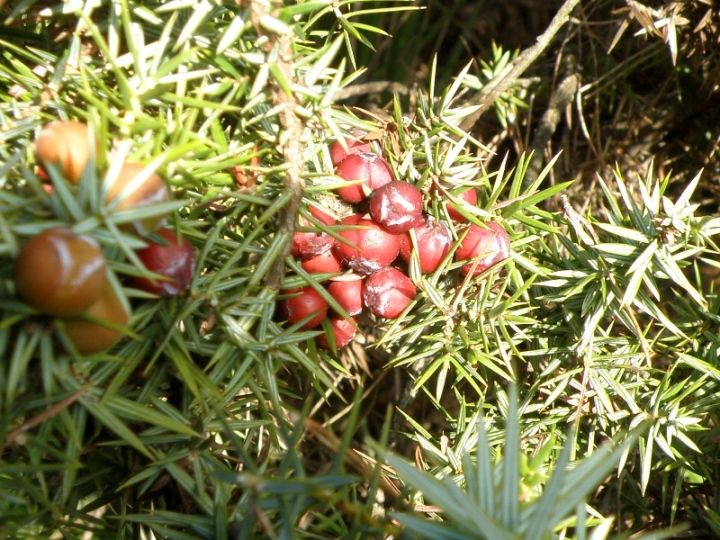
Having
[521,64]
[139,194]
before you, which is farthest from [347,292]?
[521,64]

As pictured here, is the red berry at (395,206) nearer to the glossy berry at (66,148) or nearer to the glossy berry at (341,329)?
the glossy berry at (341,329)

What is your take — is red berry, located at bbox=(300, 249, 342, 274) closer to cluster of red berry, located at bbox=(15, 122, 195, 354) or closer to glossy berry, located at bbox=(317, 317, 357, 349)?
glossy berry, located at bbox=(317, 317, 357, 349)

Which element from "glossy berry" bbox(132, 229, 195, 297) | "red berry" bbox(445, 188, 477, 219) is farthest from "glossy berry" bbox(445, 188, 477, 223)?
"glossy berry" bbox(132, 229, 195, 297)

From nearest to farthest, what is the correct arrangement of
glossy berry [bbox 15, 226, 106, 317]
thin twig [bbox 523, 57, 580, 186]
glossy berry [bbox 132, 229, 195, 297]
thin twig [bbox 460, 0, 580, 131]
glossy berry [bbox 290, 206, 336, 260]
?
glossy berry [bbox 15, 226, 106, 317], glossy berry [bbox 132, 229, 195, 297], glossy berry [bbox 290, 206, 336, 260], thin twig [bbox 460, 0, 580, 131], thin twig [bbox 523, 57, 580, 186]

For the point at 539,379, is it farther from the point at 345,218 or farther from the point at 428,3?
the point at 428,3

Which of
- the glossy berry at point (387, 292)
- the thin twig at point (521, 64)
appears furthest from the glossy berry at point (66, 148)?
the thin twig at point (521, 64)

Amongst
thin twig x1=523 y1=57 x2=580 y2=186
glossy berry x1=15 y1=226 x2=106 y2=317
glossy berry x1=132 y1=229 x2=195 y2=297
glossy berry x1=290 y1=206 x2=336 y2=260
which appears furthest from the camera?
thin twig x1=523 y1=57 x2=580 y2=186
